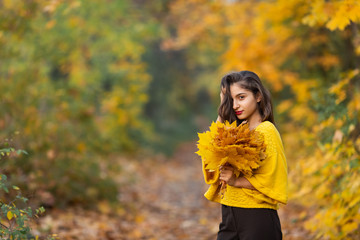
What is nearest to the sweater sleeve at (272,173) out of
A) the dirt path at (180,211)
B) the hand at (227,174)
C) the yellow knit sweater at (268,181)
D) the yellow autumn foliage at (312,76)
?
the yellow knit sweater at (268,181)

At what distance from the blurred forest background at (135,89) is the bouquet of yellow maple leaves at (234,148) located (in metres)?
1.35

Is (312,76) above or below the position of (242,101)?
above

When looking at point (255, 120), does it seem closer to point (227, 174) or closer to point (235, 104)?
point (235, 104)

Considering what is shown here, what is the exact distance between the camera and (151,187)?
31.2ft

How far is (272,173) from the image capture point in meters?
2.37

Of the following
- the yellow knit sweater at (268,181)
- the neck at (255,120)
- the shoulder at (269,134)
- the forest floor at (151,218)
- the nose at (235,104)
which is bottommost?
the yellow knit sweater at (268,181)

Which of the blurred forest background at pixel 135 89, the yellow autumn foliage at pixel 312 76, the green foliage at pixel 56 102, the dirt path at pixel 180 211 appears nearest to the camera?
the yellow autumn foliage at pixel 312 76

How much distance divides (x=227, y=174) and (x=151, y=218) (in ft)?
13.8

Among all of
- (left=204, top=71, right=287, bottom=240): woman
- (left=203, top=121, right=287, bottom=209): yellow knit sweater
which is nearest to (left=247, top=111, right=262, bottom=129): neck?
(left=204, top=71, right=287, bottom=240): woman

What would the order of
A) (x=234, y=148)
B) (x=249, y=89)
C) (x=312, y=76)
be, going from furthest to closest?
(x=312, y=76)
(x=249, y=89)
(x=234, y=148)

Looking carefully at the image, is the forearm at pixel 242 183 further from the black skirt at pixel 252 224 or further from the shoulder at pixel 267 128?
the shoulder at pixel 267 128

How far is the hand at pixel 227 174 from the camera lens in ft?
7.95

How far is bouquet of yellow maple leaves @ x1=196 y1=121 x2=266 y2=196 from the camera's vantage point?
2311 mm

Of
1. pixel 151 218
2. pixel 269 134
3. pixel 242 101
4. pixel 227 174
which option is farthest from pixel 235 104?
pixel 151 218
